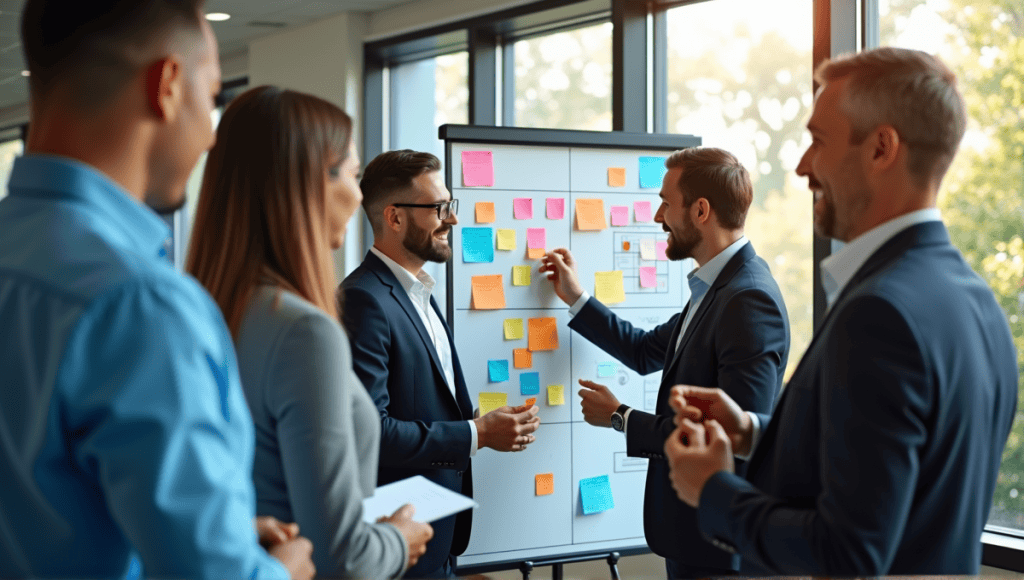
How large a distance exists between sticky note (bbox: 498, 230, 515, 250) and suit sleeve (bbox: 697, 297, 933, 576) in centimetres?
173

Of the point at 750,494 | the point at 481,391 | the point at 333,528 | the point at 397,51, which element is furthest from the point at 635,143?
the point at 397,51

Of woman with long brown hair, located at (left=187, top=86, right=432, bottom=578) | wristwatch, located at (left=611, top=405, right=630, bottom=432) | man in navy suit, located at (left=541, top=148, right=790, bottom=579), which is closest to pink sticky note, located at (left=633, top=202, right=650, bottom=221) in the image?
man in navy suit, located at (left=541, top=148, right=790, bottom=579)

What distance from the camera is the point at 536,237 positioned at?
2.85 m

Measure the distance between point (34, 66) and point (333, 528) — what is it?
65 centimetres

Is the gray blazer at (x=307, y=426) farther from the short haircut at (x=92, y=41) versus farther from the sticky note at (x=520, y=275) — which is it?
the sticky note at (x=520, y=275)

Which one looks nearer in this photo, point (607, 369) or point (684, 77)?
point (607, 369)

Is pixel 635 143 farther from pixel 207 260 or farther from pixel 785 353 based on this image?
pixel 207 260

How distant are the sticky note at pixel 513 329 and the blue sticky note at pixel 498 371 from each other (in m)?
0.09

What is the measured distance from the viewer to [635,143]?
119 inches

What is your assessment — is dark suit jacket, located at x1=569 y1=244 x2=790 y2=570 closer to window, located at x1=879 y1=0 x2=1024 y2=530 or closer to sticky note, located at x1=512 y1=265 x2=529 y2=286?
sticky note, located at x1=512 y1=265 x2=529 y2=286

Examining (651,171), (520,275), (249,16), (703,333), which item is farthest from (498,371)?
(249,16)

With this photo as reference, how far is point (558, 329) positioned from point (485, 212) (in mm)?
482

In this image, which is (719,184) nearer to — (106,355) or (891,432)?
(891,432)

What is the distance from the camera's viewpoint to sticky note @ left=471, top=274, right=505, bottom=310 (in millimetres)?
2766
